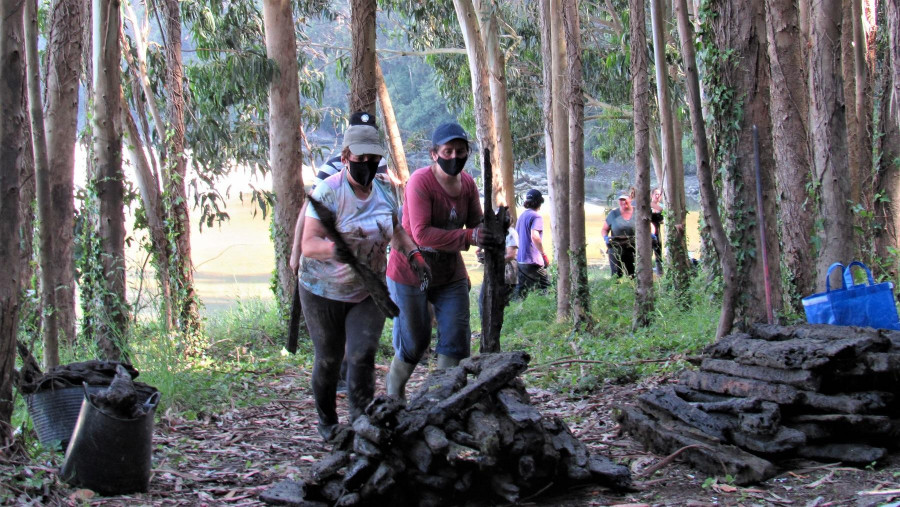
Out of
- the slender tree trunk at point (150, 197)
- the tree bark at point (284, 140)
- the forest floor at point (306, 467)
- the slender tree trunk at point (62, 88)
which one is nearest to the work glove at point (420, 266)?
the forest floor at point (306, 467)

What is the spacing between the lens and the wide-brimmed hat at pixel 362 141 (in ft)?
18.2

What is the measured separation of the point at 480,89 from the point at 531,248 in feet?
10.2

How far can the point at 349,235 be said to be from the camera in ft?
18.3

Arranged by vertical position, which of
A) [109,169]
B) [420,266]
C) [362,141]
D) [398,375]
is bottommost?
[398,375]

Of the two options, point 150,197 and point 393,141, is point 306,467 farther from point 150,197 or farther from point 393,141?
point 393,141

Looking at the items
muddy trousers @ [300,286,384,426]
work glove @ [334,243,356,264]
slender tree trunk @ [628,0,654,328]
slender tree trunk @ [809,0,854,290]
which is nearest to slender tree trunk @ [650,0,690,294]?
slender tree trunk @ [628,0,654,328]

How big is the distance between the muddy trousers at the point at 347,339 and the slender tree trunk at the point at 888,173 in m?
8.76

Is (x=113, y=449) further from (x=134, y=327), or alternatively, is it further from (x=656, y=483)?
(x=134, y=327)

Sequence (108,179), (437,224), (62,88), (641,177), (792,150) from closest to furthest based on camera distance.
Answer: (437,224) < (792,150) < (108,179) < (62,88) < (641,177)

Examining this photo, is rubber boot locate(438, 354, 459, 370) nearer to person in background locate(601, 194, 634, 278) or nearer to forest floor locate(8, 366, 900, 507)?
forest floor locate(8, 366, 900, 507)

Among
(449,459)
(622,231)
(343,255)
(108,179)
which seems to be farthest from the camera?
(622,231)

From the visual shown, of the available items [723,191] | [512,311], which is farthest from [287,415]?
[512,311]

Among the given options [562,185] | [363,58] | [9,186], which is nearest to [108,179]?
[363,58]

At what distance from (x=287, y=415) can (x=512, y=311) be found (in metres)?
7.14
